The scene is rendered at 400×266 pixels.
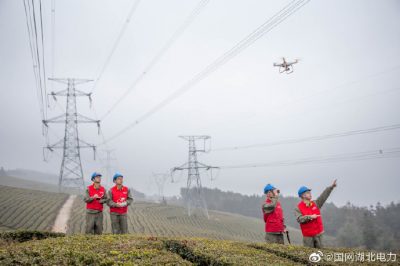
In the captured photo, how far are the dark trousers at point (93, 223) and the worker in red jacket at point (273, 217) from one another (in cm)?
582

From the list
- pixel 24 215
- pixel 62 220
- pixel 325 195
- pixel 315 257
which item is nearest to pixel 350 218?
pixel 62 220

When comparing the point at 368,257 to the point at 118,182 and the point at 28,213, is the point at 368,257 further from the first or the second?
the point at 28,213

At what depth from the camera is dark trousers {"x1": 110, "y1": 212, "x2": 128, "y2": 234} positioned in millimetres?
10070

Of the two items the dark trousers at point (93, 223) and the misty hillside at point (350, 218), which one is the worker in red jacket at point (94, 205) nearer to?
the dark trousers at point (93, 223)

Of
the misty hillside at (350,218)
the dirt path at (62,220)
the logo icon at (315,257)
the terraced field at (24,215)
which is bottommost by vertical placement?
the misty hillside at (350,218)

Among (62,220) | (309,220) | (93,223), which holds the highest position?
(309,220)

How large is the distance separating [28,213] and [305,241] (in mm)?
32447

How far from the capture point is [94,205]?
404 inches

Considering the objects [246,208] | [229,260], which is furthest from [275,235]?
[246,208]

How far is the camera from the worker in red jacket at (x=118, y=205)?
394 inches

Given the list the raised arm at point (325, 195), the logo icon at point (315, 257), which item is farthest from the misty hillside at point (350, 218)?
the logo icon at point (315, 257)

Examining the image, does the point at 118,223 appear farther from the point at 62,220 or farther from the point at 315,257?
the point at 62,220

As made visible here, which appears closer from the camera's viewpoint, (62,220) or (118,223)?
(118,223)

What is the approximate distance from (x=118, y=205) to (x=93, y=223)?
4.09 ft
